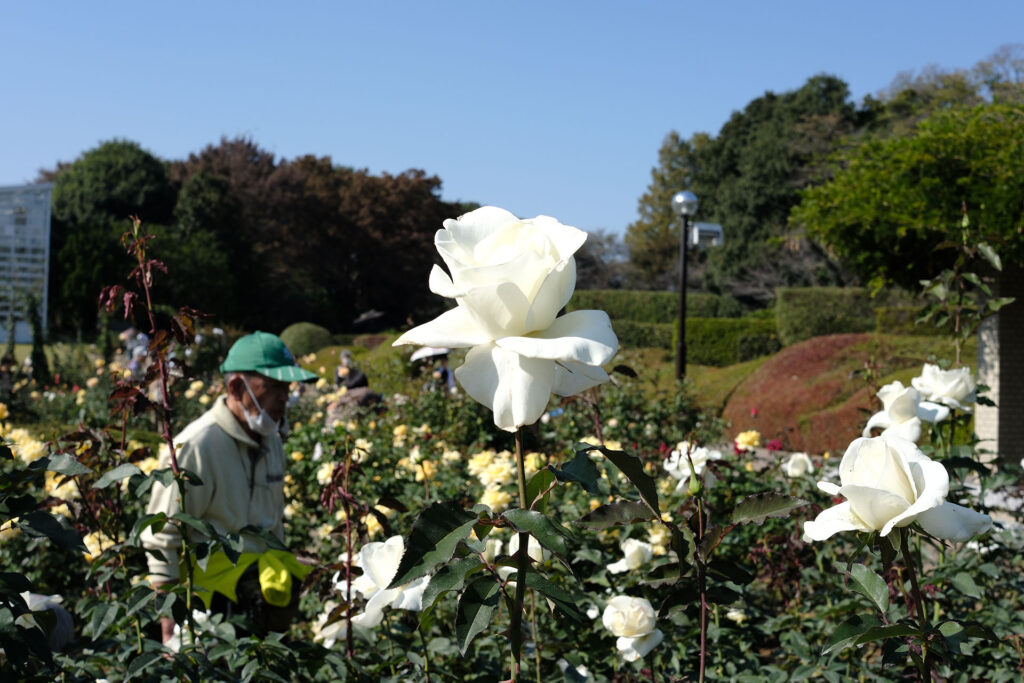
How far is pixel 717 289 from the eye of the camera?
28.6 metres

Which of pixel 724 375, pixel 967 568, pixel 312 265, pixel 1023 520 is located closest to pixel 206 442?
pixel 967 568

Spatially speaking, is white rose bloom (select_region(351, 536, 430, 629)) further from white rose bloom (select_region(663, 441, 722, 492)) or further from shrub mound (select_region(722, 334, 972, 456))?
shrub mound (select_region(722, 334, 972, 456))

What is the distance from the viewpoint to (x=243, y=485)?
258 cm

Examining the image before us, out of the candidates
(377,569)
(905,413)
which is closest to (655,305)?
(905,413)

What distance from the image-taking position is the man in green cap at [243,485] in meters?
2.34

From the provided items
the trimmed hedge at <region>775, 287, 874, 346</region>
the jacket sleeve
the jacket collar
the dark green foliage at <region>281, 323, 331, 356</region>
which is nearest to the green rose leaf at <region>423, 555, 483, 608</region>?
the jacket sleeve

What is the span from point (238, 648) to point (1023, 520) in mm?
2277

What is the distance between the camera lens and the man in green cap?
2344 mm

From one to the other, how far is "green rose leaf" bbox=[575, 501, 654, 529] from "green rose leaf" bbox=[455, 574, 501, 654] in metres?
0.22

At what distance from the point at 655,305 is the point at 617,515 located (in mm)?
24288

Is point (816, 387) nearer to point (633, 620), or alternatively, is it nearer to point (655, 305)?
point (633, 620)

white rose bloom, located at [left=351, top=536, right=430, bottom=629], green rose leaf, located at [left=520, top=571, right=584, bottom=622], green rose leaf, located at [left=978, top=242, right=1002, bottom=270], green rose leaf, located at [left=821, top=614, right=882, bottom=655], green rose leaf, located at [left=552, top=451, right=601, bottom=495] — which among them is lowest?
white rose bloom, located at [left=351, top=536, right=430, bottom=629]

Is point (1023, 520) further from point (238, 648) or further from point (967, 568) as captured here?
point (238, 648)

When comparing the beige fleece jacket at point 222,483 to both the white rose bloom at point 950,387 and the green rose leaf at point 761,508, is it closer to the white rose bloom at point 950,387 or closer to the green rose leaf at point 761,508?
the green rose leaf at point 761,508
